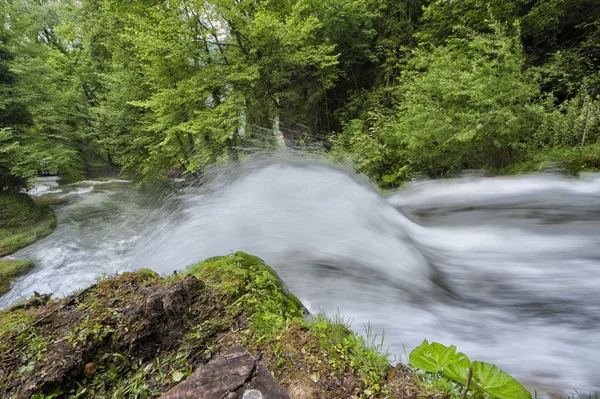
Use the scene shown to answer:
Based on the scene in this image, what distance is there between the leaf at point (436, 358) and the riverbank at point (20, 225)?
12.3 metres

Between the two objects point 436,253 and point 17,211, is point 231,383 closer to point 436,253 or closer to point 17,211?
point 436,253

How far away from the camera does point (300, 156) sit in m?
9.32

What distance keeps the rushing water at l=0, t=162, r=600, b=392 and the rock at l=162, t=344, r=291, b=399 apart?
1618 millimetres

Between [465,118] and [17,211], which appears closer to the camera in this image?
[465,118]

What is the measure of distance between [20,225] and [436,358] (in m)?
18.0

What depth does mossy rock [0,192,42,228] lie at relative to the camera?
1320cm

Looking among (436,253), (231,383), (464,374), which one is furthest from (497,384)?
(436,253)

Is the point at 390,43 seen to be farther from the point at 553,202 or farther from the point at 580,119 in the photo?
the point at 553,202

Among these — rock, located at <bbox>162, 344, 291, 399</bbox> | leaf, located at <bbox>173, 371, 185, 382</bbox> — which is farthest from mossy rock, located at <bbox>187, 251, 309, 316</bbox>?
rock, located at <bbox>162, 344, 291, 399</bbox>

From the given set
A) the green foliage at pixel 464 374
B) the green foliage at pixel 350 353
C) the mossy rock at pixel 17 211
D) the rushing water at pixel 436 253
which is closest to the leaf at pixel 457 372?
the green foliage at pixel 464 374

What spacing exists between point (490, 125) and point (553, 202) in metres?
2.24

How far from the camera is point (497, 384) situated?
5.04ft

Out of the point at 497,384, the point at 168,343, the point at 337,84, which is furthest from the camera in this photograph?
the point at 337,84

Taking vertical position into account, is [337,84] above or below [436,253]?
above
